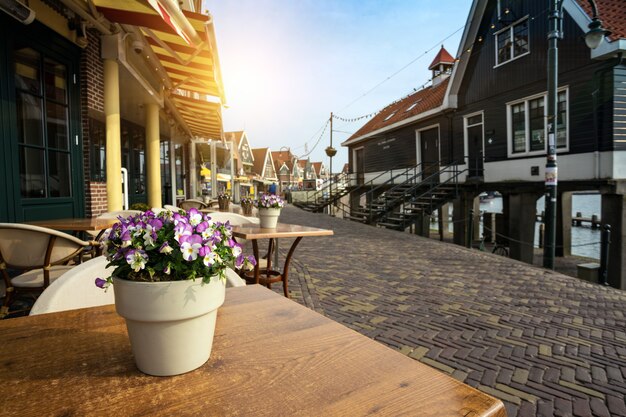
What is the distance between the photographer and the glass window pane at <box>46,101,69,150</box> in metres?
4.37

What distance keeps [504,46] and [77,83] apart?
11659 mm

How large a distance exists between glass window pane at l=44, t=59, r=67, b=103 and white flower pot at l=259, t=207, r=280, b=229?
317 cm

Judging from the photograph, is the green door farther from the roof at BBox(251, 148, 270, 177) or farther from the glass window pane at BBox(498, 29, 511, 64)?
the roof at BBox(251, 148, 270, 177)

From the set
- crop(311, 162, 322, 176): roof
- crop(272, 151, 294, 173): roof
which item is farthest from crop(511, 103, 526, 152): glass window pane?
crop(311, 162, 322, 176): roof

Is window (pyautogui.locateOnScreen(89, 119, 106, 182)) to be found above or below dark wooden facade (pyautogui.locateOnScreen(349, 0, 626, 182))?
below

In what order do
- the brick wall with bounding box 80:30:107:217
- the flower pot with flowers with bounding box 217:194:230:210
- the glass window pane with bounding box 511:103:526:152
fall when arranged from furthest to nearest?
1. the glass window pane with bounding box 511:103:526:152
2. the flower pot with flowers with bounding box 217:194:230:210
3. the brick wall with bounding box 80:30:107:217

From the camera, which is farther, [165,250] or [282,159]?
[282,159]

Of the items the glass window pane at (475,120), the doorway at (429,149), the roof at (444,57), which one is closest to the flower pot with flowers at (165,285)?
the glass window pane at (475,120)

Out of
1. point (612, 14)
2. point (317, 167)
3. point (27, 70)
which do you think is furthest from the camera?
point (317, 167)

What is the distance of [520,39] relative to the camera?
1097cm

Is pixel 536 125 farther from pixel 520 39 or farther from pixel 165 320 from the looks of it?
pixel 165 320

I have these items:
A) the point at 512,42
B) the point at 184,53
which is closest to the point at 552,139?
the point at 184,53

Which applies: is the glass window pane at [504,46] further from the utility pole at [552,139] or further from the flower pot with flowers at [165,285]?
the flower pot with flowers at [165,285]

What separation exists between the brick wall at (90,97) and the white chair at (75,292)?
14.1 feet
